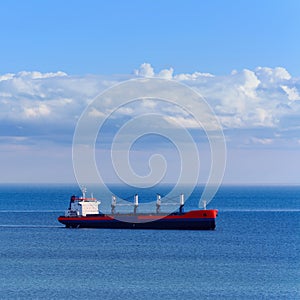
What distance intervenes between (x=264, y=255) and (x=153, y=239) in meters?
21.2

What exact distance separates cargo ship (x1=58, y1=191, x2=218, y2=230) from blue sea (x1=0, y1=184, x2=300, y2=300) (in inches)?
94.6

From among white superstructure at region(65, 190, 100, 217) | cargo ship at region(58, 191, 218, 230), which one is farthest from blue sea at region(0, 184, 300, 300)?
white superstructure at region(65, 190, 100, 217)

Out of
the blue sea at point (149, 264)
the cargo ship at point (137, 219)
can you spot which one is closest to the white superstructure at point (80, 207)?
the cargo ship at point (137, 219)

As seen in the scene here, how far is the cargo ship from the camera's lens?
11950 cm

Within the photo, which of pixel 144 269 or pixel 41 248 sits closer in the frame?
pixel 144 269

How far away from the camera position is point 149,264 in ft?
261

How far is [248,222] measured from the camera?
5802 inches

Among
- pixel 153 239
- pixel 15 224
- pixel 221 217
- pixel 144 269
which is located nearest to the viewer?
pixel 144 269

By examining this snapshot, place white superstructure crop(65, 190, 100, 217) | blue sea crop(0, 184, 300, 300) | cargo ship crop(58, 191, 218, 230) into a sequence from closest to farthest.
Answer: blue sea crop(0, 184, 300, 300) → cargo ship crop(58, 191, 218, 230) → white superstructure crop(65, 190, 100, 217)

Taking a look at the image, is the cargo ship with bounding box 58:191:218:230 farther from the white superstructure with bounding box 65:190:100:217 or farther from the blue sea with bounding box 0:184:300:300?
the blue sea with bounding box 0:184:300:300

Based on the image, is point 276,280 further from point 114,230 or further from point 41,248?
point 114,230

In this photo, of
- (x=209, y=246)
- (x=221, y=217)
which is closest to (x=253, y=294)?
(x=209, y=246)

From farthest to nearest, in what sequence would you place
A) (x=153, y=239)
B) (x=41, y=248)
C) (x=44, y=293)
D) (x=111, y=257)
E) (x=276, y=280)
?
(x=153, y=239) < (x=41, y=248) < (x=111, y=257) < (x=276, y=280) < (x=44, y=293)

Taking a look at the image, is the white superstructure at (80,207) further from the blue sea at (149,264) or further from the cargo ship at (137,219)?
the blue sea at (149,264)
